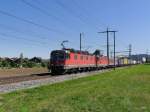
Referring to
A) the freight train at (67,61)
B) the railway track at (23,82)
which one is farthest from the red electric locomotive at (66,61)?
the railway track at (23,82)

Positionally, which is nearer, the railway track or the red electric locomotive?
the railway track

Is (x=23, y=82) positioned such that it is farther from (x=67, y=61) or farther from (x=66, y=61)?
(x=67, y=61)

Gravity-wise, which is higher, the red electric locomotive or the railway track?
the red electric locomotive

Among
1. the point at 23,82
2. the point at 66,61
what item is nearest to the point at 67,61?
the point at 66,61

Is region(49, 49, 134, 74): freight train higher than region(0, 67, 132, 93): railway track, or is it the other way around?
region(49, 49, 134, 74): freight train

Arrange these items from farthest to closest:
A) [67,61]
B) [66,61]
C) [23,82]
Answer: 1. [67,61]
2. [66,61]
3. [23,82]

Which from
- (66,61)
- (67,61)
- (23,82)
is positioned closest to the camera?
(23,82)

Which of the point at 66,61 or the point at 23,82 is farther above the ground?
the point at 66,61

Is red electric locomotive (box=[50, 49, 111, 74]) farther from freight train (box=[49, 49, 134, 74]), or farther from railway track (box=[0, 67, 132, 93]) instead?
railway track (box=[0, 67, 132, 93])

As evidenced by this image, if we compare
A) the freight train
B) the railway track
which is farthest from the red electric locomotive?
the railway track

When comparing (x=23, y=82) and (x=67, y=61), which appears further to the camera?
(x=67, y=61)

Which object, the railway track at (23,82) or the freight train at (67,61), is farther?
the freight train at (67,61)

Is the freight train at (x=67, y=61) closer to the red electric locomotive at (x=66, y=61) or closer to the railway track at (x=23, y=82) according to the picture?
the red electric locomotive at (x=66, y=61)

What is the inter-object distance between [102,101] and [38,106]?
9.97 feet
